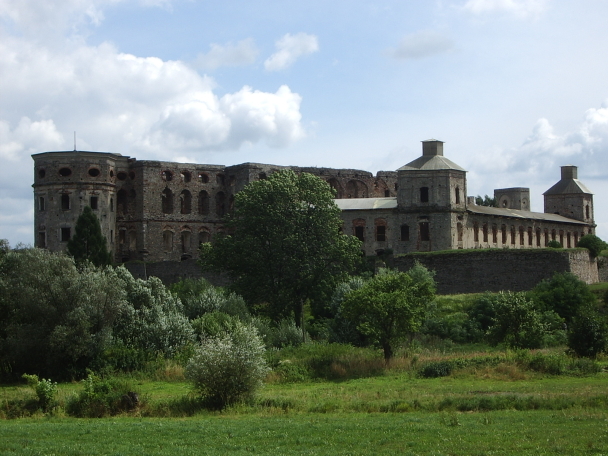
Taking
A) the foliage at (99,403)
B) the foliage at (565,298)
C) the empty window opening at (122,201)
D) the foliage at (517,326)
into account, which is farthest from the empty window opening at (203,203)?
the foliage at (99,403)

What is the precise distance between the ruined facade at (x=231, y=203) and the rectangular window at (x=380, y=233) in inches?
2.7

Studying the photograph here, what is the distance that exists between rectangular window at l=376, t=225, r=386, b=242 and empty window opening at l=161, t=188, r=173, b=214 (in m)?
16.9

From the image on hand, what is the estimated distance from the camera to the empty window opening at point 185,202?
68750 mm

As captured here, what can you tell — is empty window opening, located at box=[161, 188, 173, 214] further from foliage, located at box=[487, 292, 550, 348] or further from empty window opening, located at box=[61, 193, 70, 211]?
foliage, located at box=[487, 292, 550, 348]

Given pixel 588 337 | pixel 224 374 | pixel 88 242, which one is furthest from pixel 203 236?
pixel 224 374

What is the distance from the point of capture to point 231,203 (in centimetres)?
6925

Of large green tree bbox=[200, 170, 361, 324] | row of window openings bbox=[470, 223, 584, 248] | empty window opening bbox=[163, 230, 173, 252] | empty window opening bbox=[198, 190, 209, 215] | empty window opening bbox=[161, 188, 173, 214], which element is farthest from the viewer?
empty window opening bbox=[198, 190, 209, 215]

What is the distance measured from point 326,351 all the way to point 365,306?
229 cm

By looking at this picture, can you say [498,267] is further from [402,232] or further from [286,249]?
[286,249]

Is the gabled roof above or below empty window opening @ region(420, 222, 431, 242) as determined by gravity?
above

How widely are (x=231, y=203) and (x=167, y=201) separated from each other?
498 cm

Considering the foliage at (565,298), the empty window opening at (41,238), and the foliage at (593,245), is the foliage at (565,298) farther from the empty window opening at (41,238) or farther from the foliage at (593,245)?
the empty window opening at (41,238)

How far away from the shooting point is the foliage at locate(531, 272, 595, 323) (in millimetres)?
42625

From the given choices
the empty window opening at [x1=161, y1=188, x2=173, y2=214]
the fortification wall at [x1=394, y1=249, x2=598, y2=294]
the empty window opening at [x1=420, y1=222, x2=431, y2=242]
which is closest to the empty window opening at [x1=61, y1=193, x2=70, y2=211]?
the empty window opening at [x1=161, y1=188, x2=173, y2=214]
